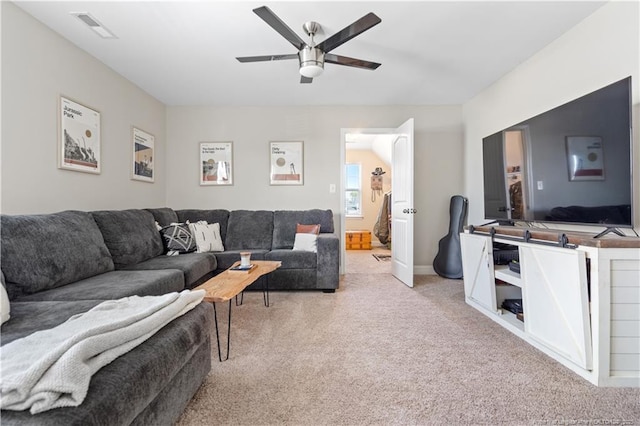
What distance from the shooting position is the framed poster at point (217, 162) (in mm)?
4039

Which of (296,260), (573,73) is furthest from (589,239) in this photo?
(296,260)

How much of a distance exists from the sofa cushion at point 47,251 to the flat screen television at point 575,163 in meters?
3.33

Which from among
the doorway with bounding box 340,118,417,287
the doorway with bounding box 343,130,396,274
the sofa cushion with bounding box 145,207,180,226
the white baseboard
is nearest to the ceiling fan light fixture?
the doorway with bounding box 340,118,417,287

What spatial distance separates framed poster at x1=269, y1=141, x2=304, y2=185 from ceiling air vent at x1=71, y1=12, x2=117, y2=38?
2058mm

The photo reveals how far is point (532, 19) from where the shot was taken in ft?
7.01

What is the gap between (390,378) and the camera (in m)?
1.57

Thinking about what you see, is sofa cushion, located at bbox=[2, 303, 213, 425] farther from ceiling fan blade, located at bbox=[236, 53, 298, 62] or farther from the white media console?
the white media console

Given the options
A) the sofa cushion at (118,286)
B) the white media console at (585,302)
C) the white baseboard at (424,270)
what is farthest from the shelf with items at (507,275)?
the sofa cushion at (118,286)

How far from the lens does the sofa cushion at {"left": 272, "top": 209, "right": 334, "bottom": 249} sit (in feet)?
11.8

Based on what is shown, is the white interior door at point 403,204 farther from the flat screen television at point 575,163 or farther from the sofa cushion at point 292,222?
the flat screen television at point 575,163

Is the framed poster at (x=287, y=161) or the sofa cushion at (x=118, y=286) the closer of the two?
the sofa cushion at (x=118, y=286)

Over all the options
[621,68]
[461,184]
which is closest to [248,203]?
[461,184]

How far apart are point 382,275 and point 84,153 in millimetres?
3593

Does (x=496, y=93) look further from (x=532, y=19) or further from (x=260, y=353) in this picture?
(x=260, y=353)
